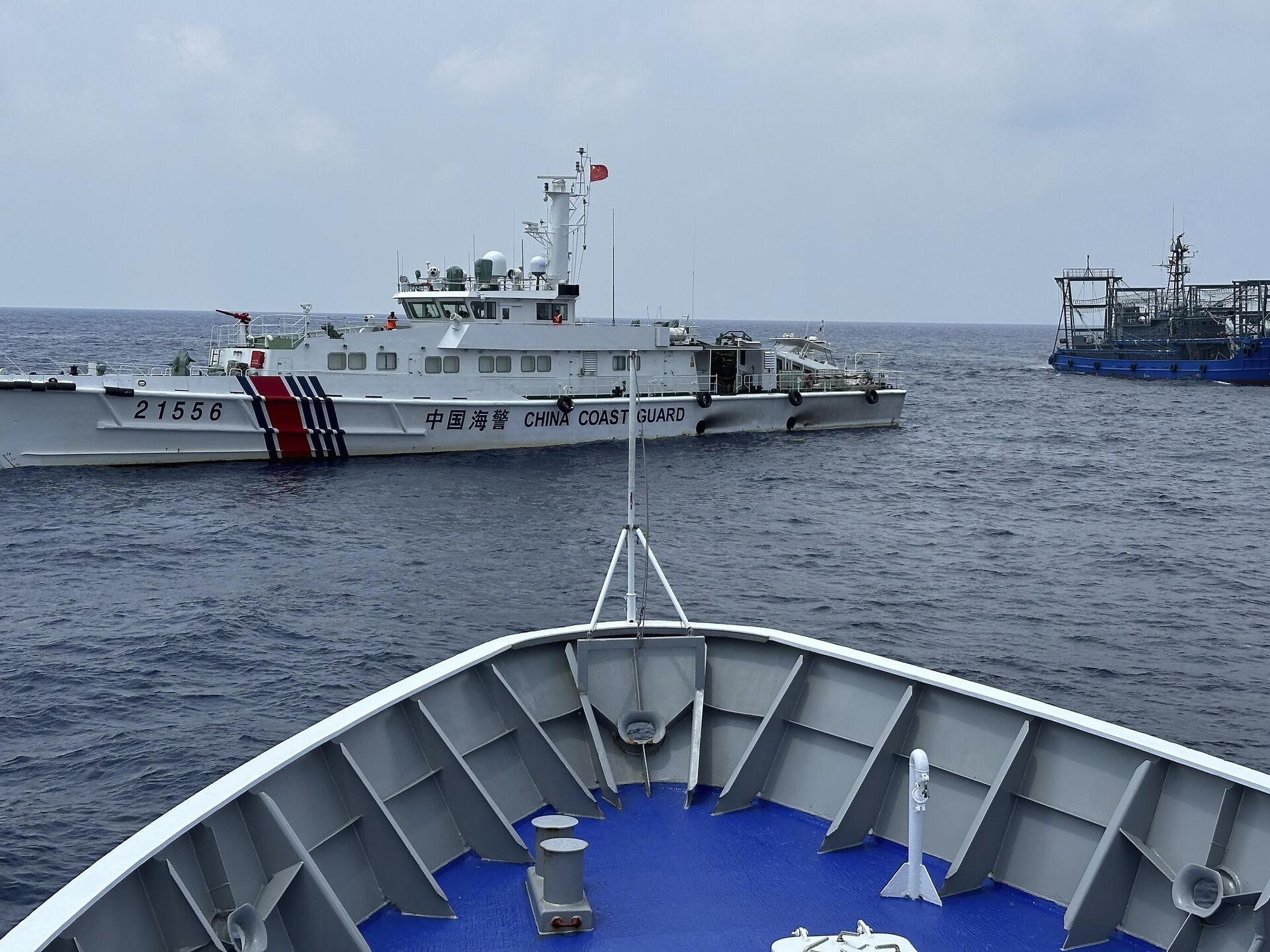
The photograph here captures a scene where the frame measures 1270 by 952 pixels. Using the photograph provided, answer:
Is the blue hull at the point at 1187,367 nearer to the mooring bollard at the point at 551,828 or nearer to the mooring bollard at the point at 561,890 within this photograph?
the mooring bollard at the point at 551,828

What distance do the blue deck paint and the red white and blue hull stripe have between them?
29.4 m

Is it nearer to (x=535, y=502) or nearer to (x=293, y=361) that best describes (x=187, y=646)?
(x=535, y=502)

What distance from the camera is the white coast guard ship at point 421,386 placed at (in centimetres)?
3400

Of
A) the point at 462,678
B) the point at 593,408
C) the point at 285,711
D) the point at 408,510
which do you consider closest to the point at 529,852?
the point at 462,678

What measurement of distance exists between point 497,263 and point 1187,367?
6088 cm

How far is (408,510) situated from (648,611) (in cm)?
1117

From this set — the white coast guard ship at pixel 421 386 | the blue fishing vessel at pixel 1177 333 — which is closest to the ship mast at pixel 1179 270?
the blue fishing vessel at pixel 1177 333

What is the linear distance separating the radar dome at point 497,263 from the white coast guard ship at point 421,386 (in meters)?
0.07

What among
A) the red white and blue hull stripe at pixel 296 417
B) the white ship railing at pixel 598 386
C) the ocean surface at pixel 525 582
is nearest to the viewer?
the ocean surface at pixel 525 582

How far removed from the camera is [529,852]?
7148mm

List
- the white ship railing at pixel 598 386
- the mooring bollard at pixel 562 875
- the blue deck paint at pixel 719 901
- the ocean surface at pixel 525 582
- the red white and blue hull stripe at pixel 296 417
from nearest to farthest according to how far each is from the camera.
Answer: the blue deck paint at pixel 719 901, the mooring bollard at pixel 562 875, the ocean surface at pixel 525 582, the red white and blue hull stripe at pixel 296 417, the white ship railing at pixel 598 386

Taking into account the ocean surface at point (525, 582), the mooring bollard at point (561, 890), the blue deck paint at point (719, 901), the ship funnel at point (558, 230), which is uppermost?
the ship funnel at point (558, 230)

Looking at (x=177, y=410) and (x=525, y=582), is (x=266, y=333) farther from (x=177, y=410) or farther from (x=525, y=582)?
(x=525, y=582)

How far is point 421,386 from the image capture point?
3712 centimetres
